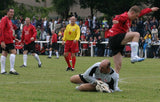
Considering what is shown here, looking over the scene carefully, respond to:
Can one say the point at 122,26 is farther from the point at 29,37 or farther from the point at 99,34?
the point at 99,34

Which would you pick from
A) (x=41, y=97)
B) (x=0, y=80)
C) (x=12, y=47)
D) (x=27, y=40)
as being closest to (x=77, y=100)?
(x=41, y=97)

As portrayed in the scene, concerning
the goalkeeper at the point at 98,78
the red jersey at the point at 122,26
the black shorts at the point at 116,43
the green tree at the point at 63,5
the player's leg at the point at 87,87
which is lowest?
the player's leg at the point at 87,87

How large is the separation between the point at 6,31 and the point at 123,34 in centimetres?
519

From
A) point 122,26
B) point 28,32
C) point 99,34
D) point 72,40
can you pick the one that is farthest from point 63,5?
point 122,26

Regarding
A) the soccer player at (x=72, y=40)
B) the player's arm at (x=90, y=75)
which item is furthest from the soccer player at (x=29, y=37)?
the player's arm at (x=90, y=75)

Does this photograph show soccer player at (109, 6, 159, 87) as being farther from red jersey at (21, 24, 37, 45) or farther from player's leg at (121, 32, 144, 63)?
red jersey at (21, 24, 37, 45)

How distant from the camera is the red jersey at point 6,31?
14.7 metres

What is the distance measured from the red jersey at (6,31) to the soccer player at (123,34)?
4635 millimetres

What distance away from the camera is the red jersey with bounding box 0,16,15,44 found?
14.7 m

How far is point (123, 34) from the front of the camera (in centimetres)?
1141

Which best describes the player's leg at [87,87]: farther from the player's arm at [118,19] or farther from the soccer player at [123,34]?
the player's arm at [118,19]

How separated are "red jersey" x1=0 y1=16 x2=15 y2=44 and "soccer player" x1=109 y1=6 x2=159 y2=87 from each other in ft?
15.2

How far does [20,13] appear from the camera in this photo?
2087 inches

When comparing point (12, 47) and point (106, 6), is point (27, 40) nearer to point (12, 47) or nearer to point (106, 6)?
point (12, 47)
